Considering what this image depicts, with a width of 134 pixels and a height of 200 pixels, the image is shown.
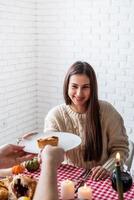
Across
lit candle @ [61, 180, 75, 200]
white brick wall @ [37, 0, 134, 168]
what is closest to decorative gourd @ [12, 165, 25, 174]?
lit candle @ [61, 180, 75, 200]

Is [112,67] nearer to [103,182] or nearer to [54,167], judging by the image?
[103,182]

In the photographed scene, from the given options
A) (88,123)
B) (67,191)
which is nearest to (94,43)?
(88,123)

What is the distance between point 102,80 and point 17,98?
930 mm

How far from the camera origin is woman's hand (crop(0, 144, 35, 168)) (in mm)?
1641

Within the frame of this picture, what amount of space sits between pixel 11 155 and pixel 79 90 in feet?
2.20

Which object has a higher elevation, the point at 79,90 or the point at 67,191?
the point at 79,90

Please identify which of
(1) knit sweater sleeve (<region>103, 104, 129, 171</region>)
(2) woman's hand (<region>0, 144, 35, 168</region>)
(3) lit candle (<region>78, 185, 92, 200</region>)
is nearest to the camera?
(3) lit candle (<region>78, 185, 92, 200</region>)

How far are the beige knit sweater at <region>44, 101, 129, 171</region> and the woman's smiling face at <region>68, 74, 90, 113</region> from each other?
69 millimetres

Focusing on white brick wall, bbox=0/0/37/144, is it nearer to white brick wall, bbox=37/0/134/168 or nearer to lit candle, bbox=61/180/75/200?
white brick wall, bbox=37/0/134/168

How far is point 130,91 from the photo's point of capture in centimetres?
317

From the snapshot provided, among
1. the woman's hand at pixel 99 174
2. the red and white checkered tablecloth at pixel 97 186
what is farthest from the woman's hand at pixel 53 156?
the woman's hand at pixel 99 174

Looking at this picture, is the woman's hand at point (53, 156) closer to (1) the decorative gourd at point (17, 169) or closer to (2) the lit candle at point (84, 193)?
(2) the lit candle at point (84, 193)

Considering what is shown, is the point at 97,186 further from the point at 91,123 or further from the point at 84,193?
the point at 91,123

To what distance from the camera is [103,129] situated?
2.10m
